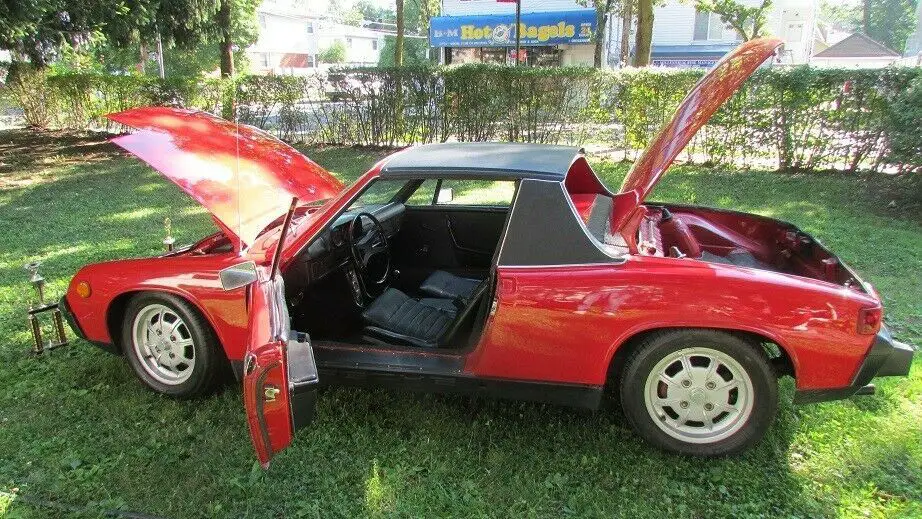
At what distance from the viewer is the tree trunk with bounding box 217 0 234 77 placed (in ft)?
45.2

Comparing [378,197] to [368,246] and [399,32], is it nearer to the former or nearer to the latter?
[368,246]

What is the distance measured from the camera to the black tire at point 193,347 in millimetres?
3508

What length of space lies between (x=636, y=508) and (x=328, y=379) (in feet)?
5.29

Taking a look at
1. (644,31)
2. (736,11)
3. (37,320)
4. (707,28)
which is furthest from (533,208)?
(707,28)

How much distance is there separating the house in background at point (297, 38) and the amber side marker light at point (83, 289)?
57040 millimetres

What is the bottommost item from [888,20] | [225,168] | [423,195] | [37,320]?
[37,320]

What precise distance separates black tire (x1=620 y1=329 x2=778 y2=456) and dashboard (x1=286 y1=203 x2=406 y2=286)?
5.55ft

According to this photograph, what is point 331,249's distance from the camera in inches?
152

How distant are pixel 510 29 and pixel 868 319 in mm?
27539

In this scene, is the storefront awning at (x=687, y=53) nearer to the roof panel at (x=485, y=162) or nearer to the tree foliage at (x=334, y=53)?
the roof panel at (x=485, y=162)

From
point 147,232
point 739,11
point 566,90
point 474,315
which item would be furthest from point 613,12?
point 474,315

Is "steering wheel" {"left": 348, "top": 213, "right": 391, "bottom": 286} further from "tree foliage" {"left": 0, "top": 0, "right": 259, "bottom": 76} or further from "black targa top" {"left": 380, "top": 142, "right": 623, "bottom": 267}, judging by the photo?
"tree foliage" {"left": 0, "top": 0, "right": 259, "bottom": 76}

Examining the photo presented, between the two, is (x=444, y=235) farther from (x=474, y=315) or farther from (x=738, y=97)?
(x=738, y=97)

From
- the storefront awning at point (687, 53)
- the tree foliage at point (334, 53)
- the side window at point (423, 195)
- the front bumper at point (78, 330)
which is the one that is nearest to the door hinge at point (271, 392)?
the front bumper at point (78, 330)
